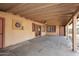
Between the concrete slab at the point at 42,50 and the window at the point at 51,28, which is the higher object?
the window at the point at 51,28

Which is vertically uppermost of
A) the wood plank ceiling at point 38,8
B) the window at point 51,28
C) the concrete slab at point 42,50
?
the wood plank ceiling at point 38,8

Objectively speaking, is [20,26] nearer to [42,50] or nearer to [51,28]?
[42,50]

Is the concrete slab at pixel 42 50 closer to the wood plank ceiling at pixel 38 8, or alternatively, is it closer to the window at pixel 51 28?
the wood plank ceiling at pixel 38 8

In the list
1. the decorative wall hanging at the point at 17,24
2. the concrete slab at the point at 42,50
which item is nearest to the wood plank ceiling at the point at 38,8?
the decorative wall hanging at the point at 17,24

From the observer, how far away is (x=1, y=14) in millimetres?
7426

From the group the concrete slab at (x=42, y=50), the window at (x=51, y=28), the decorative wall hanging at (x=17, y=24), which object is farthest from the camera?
the window at (x=51, y=28)

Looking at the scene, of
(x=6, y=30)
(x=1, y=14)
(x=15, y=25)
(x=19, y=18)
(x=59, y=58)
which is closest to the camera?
(x=59, y=58)

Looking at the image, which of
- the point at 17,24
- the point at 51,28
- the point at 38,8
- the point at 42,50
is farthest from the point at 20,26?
the point at 51,28

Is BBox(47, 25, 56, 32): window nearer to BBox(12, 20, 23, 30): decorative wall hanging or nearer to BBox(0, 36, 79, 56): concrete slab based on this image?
BBox(12, 20, 23, 30): decorative wall hanging

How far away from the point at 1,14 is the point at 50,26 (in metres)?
19.2

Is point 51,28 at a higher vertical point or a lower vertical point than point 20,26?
lower

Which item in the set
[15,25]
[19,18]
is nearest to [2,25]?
[15,25]

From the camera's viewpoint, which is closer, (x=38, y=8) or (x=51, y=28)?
(x=38, y=8)

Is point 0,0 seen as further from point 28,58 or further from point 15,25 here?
point 15,25
